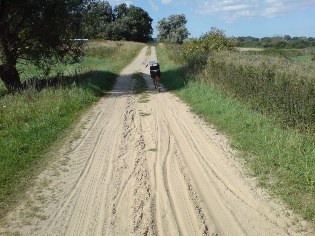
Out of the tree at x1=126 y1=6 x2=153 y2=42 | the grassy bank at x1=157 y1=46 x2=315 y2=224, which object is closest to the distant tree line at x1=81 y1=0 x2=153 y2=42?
the tree at x1=126 y1=6 x2=153 y2=42

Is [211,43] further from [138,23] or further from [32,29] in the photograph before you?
[138,23]

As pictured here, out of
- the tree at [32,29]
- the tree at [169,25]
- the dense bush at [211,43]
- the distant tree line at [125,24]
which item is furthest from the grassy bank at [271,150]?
the tree at [169,25]

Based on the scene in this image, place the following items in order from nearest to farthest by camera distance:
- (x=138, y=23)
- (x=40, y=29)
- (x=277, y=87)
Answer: (x=277, y=87)
(x=40, y=29)
(x=138, y=23)

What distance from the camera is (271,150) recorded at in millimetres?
9297

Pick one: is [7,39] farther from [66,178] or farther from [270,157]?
[270,157]

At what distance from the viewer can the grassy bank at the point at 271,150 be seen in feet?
23.8

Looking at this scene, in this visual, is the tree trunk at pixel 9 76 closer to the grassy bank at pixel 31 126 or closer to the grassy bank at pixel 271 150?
the grassy bank at pixel 31 126

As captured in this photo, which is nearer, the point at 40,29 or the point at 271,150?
the point at 271,150

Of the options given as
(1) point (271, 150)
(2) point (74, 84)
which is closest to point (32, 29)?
(2) point (74, 84)

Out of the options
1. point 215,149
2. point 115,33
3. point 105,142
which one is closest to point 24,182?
point 105,142

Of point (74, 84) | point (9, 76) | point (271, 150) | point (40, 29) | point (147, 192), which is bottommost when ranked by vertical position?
point (147, 192)

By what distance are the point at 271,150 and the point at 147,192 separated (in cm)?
351

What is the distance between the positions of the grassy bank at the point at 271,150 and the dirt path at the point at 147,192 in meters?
0.36

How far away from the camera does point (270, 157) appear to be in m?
8.91
